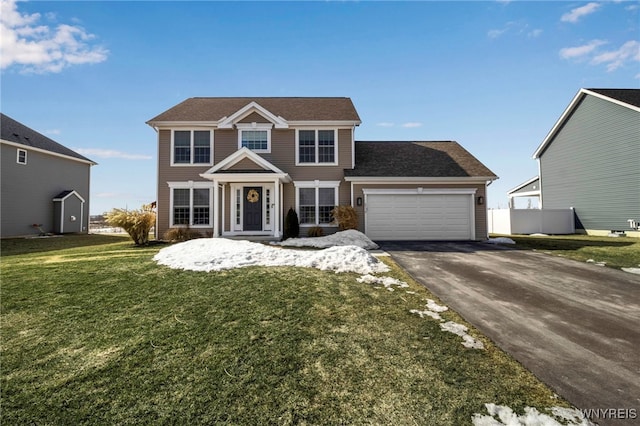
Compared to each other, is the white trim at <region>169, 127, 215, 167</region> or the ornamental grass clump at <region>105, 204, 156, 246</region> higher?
the white trim at <region>169, 127, 215, 167</region>

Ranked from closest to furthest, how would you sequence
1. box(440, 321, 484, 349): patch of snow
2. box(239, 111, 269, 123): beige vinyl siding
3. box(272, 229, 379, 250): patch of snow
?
box(440, 321, 484, 349): patch of snow
box(272, 229, 379, 250): patch of snow
box(239, 111, 269, 123): beige vinyl siding

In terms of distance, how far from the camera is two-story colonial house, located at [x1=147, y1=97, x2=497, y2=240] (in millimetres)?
14266

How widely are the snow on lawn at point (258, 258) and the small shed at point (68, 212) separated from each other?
57.8 feet

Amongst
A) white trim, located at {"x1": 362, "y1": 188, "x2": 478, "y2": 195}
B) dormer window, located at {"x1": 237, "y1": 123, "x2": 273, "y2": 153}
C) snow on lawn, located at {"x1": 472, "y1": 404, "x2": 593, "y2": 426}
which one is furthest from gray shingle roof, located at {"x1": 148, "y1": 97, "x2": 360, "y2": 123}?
snow on lawn, located at {"x1": 472, "y1": 404, "x2": 593, "y2": 426}

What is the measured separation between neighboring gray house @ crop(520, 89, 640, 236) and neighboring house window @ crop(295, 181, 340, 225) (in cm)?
1631

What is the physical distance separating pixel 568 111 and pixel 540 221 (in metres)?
7.49

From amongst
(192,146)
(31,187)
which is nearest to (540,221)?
(192,146)

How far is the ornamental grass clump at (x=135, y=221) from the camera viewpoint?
38.8ft

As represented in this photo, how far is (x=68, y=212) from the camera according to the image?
69.7 ft

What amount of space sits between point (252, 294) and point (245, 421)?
295cm

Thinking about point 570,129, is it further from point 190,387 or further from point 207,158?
point 190,387

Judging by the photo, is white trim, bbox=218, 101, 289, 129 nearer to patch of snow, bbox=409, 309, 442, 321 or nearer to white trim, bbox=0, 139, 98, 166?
patch of snow, bbox=409, 309, 442, 321

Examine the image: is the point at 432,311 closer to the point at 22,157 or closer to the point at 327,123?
the point at 327,123

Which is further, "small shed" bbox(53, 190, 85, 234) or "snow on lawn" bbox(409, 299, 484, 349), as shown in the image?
"small shed" bbox(53, 190, 85, 234)
